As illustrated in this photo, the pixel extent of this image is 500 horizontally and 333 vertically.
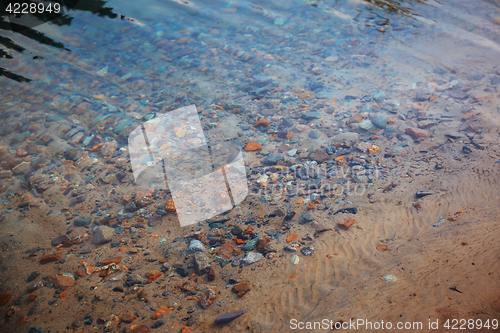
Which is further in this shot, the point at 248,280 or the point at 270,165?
the point at 270,165

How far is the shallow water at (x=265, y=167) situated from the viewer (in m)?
2.26

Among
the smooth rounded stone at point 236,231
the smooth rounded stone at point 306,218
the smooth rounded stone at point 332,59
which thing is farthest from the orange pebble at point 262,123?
the smooth rounded stone at point 332,59

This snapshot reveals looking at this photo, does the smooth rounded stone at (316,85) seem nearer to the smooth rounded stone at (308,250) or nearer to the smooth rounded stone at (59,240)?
the smooth rounded stone at (308,250)

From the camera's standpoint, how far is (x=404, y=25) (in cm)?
621

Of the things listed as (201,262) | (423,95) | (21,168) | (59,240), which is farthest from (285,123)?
(21,168)

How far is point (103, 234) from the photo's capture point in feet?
9.45

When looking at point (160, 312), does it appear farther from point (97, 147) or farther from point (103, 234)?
point (97, 147)

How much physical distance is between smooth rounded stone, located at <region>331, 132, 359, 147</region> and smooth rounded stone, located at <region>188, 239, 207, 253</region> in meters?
2.31

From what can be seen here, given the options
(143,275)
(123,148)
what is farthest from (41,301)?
(123,148)

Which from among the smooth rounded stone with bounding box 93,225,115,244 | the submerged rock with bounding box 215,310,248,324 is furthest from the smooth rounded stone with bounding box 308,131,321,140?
the smooth rounded stone with bounding box 93,225,115,244

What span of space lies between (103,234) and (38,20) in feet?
21.9

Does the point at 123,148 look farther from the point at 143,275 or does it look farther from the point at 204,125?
the point at 143,275

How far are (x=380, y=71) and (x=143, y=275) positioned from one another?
5189mm

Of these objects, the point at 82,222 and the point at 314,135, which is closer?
the point at 82,222
